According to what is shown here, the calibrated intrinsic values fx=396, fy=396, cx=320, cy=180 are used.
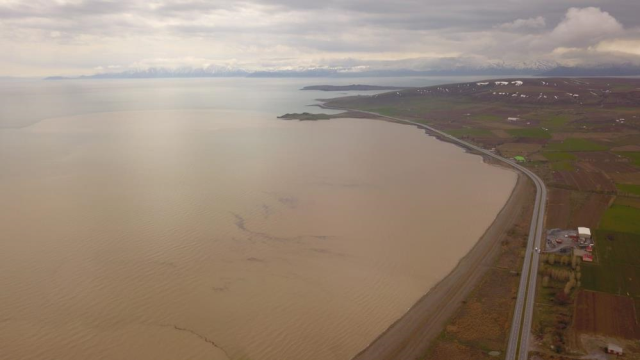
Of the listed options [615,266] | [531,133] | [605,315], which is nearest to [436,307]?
[605,315]

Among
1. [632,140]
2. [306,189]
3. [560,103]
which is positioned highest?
[560,103]

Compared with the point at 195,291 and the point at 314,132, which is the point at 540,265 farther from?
the point at 314,132

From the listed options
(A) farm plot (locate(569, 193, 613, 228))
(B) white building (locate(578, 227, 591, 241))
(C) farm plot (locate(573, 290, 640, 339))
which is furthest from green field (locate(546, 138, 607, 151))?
(C) farm plot (locate(573, 290, 640, 339))

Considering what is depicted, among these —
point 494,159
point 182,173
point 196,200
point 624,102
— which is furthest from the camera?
point 624,102

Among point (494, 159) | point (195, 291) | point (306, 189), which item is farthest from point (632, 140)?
point (195, 291)

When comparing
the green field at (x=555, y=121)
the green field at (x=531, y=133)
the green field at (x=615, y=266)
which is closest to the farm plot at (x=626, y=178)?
the green field at (x=615, y=266)

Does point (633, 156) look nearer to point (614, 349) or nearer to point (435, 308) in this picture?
point (614, 349)
